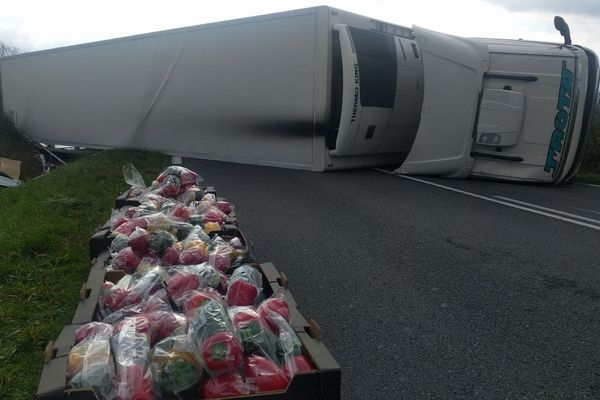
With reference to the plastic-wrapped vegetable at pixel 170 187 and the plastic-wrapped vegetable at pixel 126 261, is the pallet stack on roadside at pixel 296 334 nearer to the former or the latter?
the plastic-wrapped vegetable at pixel 126 261

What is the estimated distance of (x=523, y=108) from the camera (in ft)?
29.8

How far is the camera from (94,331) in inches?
86.3

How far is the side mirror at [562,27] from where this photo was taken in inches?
378

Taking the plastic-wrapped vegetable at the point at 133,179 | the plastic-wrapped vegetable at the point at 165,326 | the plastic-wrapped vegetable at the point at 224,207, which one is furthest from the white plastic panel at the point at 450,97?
the plastic-wrapped vegetable at the point at 165,326

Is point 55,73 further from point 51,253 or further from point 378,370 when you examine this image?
point 378,370

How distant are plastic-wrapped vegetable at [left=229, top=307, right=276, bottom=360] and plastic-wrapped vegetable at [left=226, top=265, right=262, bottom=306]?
30 cm

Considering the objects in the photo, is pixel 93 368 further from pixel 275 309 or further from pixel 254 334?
pixel 275 309

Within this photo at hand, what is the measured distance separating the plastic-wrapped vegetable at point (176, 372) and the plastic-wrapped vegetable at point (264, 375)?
0.19m

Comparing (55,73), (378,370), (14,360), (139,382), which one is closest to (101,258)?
(14,360)

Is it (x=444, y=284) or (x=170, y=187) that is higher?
(x=170, y=187)

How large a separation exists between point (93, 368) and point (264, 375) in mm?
625

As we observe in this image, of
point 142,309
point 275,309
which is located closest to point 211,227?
point 142,309

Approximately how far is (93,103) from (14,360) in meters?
12.3

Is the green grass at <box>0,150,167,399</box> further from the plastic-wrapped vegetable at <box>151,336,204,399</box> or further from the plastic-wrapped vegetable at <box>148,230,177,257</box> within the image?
the plastic-wrapped vegetable at <box>151,336,204,399</box>
